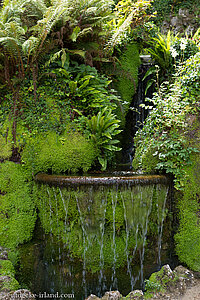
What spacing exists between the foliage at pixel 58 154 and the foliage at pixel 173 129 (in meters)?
1.23

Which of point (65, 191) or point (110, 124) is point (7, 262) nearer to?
point (65, 191)

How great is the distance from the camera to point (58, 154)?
5.05 meters

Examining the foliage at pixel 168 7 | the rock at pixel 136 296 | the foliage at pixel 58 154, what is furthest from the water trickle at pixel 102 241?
the foliage at pixel 168 7

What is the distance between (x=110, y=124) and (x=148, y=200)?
1.90 meters

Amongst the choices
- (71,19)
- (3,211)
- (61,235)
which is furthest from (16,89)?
(61,235)

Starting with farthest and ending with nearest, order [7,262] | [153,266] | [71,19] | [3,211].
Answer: [71,19] < [3,211] < [153,266] < [7,262]

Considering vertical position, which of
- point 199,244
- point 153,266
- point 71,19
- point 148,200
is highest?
point 71,19

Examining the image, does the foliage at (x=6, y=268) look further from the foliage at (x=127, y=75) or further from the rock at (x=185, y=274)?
the foliage at (x=127, y=75)

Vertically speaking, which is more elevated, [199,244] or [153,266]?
[199,244]

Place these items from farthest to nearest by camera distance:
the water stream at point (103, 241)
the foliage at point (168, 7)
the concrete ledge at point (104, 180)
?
the foliage at point (168, 7) → the water stream at point (103, 241) → the concrete ledge at point (104, 180)

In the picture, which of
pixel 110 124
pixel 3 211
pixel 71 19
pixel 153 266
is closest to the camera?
pixel 153 266

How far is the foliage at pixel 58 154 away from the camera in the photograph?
5.02m

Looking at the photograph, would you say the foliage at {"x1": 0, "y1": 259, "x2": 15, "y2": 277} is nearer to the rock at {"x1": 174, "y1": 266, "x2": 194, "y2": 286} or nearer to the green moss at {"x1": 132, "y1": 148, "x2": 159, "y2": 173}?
the rock at {"x1": 174, "y1": 266, "x2": 194, "y2": 286}

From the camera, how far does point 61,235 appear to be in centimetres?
440
